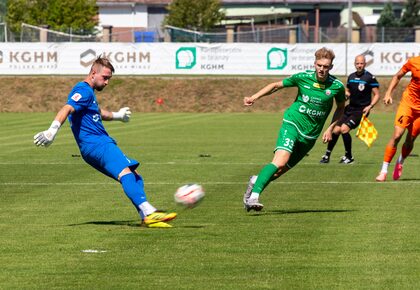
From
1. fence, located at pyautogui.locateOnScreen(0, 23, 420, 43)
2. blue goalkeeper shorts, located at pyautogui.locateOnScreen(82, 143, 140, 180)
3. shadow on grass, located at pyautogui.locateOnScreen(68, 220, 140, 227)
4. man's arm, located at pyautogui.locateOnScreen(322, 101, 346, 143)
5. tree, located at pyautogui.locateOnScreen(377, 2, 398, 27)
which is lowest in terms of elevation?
shadow on grass, located at pyautogui.locateOnScreen(68, 220, 140, 227)

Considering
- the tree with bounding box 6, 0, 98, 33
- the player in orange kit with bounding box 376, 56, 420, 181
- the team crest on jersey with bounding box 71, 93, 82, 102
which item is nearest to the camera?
the team crest on jersey with bounding box 71, 93, 82, 102

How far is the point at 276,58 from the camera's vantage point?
55438mm

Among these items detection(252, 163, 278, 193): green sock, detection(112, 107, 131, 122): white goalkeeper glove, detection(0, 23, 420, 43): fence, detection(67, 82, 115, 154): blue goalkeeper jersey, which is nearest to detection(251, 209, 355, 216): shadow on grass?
detection(252, 163, 278, 193): green sock

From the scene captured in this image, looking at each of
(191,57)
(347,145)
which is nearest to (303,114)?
(347,145)

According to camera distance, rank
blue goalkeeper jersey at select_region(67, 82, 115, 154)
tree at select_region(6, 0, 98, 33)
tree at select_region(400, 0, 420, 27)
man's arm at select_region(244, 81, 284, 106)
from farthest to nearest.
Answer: tree at select_region(400, 0, 420, 27) < tree at select_region(6, 0, 98, 33) < man's arm at select_region(244, 81, 284, 106) < blue goalkeeper jersey at select_region(67, 82, 115, 154)

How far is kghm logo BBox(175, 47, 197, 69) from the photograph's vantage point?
55.6 m

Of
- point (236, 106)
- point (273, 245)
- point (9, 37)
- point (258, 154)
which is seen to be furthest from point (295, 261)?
point (9, 37)

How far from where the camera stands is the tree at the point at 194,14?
9212 centimetres

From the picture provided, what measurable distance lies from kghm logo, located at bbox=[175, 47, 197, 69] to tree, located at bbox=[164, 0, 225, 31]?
118ft

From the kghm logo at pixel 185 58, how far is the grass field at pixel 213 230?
31678mm

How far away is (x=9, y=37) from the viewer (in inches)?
2452

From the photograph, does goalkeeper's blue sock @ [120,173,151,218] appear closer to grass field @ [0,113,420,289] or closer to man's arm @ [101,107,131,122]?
grass field @ [0,113,420,289]

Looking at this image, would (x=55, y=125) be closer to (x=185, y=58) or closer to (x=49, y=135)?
(x=49, y=135)

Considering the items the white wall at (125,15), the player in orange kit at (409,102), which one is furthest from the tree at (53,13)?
the player in orange kit at (409,102)
